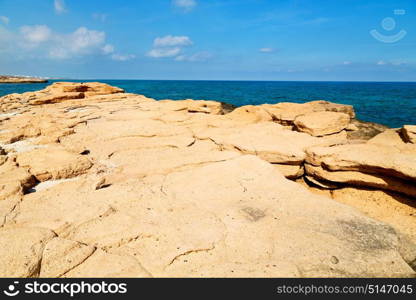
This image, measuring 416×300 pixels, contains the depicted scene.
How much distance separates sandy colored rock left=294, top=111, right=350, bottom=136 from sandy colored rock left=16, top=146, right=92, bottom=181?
19.0 feet

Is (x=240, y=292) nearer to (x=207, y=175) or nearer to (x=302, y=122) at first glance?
(x=207, y=175)

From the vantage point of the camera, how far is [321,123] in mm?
7723

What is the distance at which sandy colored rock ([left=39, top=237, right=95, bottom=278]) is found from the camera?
2.43 metres

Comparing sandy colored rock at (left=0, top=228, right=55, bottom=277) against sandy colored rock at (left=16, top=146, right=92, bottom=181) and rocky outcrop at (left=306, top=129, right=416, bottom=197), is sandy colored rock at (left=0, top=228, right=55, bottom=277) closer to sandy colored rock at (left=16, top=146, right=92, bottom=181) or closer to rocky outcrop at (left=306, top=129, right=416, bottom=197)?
sandy colored rock at (left=16, top=146, right=92, bottom=181)

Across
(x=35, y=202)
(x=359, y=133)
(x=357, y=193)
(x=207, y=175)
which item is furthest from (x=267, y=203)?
(x=359, y=133)

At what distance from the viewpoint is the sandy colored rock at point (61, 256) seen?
95.8 inches

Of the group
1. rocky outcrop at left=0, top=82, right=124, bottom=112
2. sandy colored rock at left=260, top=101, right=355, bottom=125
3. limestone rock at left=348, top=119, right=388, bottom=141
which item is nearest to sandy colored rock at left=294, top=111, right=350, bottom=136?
limestone rock at left=348, top=119, right=388, bottom=141

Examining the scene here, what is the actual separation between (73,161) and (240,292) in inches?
152

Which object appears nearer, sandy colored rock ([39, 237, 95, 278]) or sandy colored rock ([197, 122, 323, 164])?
sandy colored rock ([39, 237, 95, 278])

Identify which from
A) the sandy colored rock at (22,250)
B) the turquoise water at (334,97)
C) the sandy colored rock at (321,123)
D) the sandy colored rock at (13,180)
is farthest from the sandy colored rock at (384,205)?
the turquoise water at (334,97)

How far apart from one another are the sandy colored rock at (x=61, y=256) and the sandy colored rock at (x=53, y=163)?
1.99 metres

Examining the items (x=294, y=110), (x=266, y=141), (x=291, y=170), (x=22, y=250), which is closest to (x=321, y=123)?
(x=294, y=110)

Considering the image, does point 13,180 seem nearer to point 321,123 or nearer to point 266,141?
point 266,141

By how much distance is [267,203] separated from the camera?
12.4 feet
